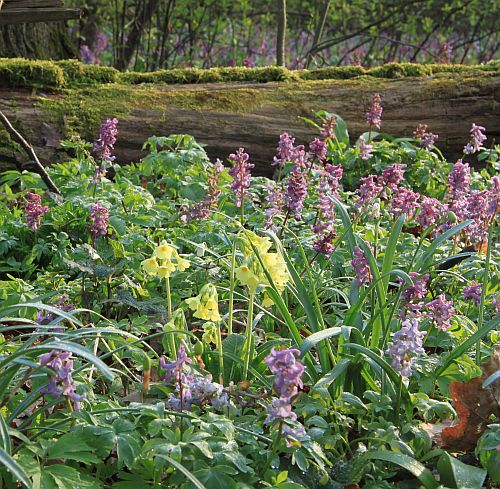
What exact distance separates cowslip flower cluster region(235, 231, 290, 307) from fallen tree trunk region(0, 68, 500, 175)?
305 centimetres

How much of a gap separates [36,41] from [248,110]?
2.63 meters

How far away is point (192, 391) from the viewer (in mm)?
1999

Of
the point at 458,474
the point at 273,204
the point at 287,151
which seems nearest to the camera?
the point at 458,474

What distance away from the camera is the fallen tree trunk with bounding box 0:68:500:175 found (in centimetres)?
510

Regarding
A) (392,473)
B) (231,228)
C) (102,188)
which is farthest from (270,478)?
(102,188)

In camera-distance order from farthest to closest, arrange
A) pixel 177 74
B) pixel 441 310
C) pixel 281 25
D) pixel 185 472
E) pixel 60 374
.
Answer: pixel 281 25
pixel 177 74
pixel 441 310
pixel 60 374
pixel 185 472

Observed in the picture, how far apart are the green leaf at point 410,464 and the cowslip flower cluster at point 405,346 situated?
210 mm

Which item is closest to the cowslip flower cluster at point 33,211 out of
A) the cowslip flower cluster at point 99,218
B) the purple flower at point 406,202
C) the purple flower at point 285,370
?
the cowslip flower cluster at point 99,218

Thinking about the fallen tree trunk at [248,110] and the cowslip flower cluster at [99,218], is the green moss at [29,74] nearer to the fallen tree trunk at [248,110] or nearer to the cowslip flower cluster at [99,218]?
the fallen tree trunk at [248,110]

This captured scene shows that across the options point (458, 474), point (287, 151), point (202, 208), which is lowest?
point (458, 474)

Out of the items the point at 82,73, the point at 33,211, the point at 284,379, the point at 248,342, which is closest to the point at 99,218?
the point at 33,211

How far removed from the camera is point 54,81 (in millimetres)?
5371

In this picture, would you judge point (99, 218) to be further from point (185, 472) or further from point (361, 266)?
point (185, 472)

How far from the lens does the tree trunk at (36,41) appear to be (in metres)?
6.83
